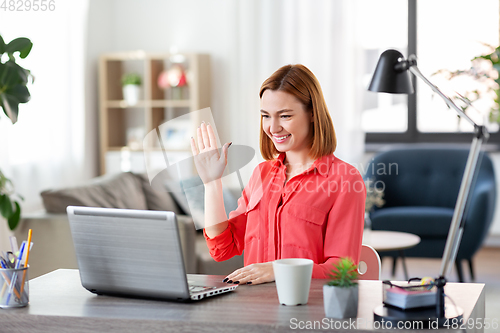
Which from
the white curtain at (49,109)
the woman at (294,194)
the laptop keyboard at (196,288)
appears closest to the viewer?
the laptop keyboard at (196,288)

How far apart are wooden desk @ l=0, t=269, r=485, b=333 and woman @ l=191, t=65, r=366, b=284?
0.73 feet

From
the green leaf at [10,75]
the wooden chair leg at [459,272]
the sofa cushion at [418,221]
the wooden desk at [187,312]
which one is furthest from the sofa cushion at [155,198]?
the wooden desk at [187,312]

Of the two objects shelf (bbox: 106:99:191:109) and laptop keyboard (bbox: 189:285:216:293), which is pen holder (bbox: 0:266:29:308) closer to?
laptop keyboard (bbox: 189:285:216:293)

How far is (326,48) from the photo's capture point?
5.03 metres

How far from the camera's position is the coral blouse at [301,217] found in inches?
59.7

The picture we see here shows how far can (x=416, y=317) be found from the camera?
3.44ft

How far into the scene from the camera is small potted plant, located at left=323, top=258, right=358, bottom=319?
1.08 m

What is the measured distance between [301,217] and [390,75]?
1.50ft

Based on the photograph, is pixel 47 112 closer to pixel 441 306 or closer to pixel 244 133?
pixel 244 133

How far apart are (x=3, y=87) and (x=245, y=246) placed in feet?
2.72

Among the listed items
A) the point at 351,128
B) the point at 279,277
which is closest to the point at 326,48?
the point at 351,128

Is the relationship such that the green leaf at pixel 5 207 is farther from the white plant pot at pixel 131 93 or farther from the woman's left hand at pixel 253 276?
the white plant pot at pixel 131 93

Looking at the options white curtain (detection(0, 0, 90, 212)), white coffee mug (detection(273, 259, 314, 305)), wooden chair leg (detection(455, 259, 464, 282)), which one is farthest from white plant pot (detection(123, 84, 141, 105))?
white coffee mug (detection(273, 259, 314, 305))

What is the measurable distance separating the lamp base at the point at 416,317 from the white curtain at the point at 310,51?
12.9 ft
